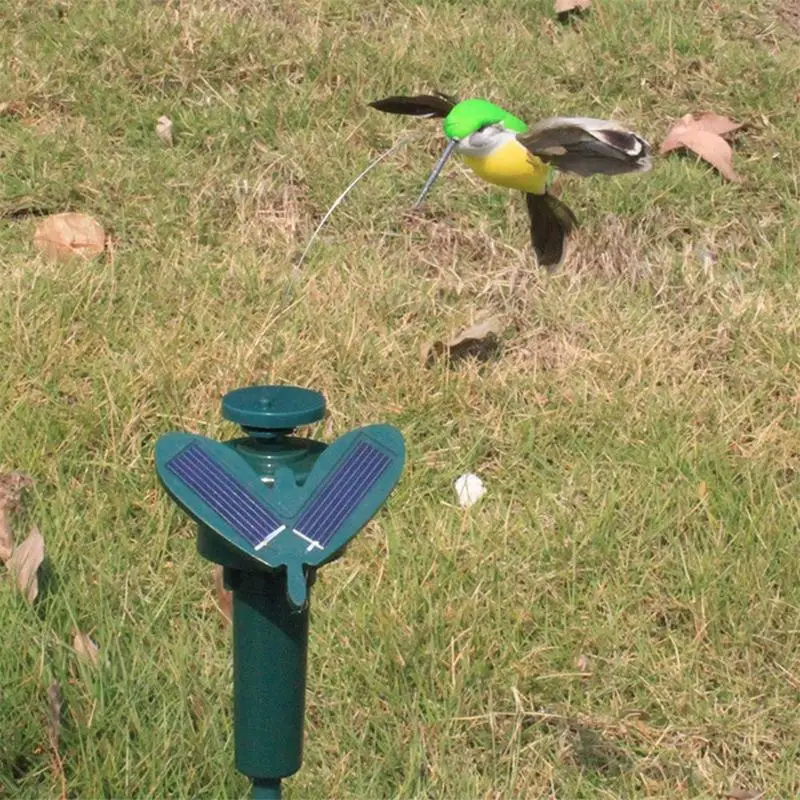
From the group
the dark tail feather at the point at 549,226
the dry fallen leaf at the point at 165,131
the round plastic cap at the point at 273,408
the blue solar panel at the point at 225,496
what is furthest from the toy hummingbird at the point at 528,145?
the dry fallen leaf at the point at 165,131

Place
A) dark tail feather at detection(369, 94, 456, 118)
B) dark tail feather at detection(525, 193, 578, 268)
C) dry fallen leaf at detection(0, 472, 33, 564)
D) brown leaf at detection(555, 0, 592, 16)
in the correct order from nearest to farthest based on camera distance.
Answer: dark tail feather at detection(369, 94, 456, 118) → dark tail feather at detection(525, 193, 578, 268) → dry fallen leaf at detection(0, 472, 33, 564) → brown leaf at detection(555, 0, 592, 16)

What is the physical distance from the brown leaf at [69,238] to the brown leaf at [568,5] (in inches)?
73.4

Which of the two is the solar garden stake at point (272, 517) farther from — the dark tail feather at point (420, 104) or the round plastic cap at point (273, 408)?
the dark tail feather at point (420, 104)

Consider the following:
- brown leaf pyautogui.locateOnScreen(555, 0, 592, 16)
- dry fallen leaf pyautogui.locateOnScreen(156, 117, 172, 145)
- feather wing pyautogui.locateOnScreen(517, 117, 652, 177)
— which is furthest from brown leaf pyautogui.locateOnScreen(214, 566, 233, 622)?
brown leaf pyautogui.locateOnScreen(555, 0, 592, 16)

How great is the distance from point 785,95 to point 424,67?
3.89 ft

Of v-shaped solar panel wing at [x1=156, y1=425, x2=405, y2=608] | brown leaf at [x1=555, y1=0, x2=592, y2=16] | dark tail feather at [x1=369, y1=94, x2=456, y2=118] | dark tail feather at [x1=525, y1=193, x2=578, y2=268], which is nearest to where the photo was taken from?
v-shaped solar panel wing at [x1=156, y1=425, x2=405, y2=608]

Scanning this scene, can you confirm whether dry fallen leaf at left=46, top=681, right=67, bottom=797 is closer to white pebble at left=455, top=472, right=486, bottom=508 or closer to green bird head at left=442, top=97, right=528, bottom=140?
white pebble at left=455, top=472, right=486, bottom=508

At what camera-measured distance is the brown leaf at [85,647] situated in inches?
98.4

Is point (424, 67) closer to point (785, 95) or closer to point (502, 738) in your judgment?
point (785, 95)

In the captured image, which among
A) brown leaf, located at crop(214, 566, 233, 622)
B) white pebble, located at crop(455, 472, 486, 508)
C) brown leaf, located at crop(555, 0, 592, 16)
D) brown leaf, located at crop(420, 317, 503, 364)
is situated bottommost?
white pebble, located at crop(455, 472, 486, 508)

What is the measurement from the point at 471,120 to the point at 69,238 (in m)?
2.13

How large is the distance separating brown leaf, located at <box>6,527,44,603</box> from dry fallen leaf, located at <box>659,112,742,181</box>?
8.04 feet

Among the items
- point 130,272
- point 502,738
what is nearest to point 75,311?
point 130,272

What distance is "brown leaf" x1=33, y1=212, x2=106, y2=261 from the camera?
3.78 m
